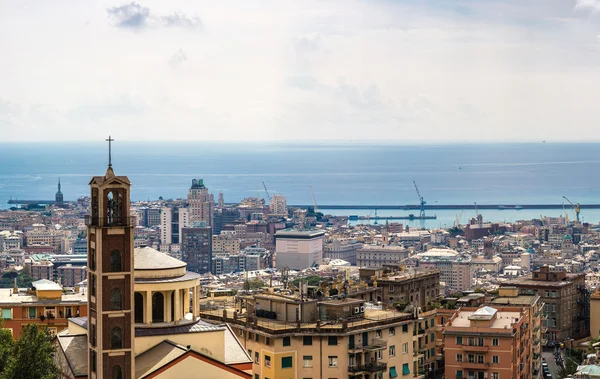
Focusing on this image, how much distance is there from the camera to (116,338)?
993 inches

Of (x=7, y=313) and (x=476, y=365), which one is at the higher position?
(x=7, y=313)

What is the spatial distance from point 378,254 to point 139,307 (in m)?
120

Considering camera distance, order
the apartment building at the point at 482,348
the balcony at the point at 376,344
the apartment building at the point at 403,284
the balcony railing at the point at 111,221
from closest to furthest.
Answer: the balcony railing at the point at 111,221 → the balcony at the point at 376,344 → the apartment building at the point at 482,348 → the apartment building at the point at 403,284

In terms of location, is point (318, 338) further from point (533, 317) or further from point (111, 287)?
point (533, 317)

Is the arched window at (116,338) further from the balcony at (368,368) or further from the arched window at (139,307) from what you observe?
the balcony at (368,368)

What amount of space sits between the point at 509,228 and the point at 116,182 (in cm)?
15092

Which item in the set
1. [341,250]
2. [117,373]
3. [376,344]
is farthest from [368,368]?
[341,250]

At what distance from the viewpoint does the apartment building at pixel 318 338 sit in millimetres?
32000

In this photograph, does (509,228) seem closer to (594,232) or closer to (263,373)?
(594,232)

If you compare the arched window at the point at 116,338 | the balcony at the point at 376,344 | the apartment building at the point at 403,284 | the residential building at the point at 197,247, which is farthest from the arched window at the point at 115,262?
the residential building at the point at 197,247

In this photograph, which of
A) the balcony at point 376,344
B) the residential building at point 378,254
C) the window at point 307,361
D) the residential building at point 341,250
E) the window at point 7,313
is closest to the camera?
the window at point 307,361

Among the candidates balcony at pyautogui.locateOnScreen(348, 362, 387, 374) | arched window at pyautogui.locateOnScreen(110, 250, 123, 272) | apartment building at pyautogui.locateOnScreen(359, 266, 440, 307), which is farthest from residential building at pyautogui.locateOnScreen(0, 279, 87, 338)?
apartment building at pyautogui.locateOnScreen(359, 266, 440, 307)

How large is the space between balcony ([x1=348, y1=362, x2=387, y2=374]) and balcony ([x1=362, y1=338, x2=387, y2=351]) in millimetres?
419

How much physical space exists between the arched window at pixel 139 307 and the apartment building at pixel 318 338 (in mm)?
4843
